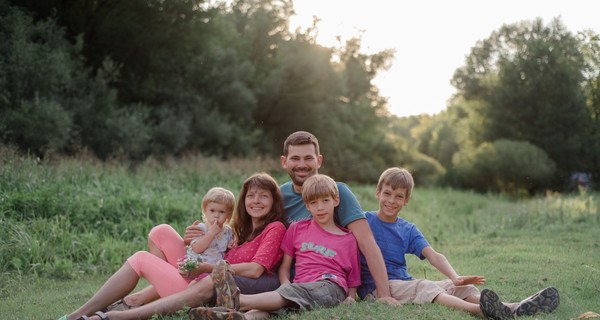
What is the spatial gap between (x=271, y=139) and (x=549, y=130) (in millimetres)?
14020

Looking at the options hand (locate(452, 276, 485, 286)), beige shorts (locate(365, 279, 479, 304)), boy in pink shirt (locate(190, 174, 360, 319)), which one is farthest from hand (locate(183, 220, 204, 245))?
hand (locate(452, 276, 485, 286))

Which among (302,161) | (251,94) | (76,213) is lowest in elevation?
(76,213)

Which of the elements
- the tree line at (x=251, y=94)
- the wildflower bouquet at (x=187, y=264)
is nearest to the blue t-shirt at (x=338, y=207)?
the wildflower bouquet at (x=187, y=264)

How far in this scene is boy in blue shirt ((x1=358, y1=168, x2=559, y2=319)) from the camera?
5434mm

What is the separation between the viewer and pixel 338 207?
18.9 ft

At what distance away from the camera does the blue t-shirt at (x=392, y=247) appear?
19.2ft

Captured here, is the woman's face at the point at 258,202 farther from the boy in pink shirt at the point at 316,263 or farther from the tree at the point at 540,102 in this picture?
the tree at the point at 540,102

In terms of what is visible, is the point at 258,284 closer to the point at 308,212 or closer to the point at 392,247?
the point at 308,212

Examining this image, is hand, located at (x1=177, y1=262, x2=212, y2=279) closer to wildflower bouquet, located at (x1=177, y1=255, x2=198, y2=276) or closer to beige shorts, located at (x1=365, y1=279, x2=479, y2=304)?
wildflower bouquet, located at (x1=177, y1=255, x2=198, y2=276)

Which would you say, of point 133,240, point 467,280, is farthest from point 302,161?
point 133,240

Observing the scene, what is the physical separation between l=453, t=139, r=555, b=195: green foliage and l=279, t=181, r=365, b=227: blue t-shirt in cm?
2543

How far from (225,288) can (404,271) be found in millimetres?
1840

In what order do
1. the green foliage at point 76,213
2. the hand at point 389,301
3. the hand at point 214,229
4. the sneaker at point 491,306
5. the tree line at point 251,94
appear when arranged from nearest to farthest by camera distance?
1. the sneaker at point 491,306
2. the hand at point 389,301
3. the hand at point 214,229
4. the green foliage at point 76,213
5. the tree line at point 251,94

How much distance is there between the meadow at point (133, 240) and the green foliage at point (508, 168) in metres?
14.4
